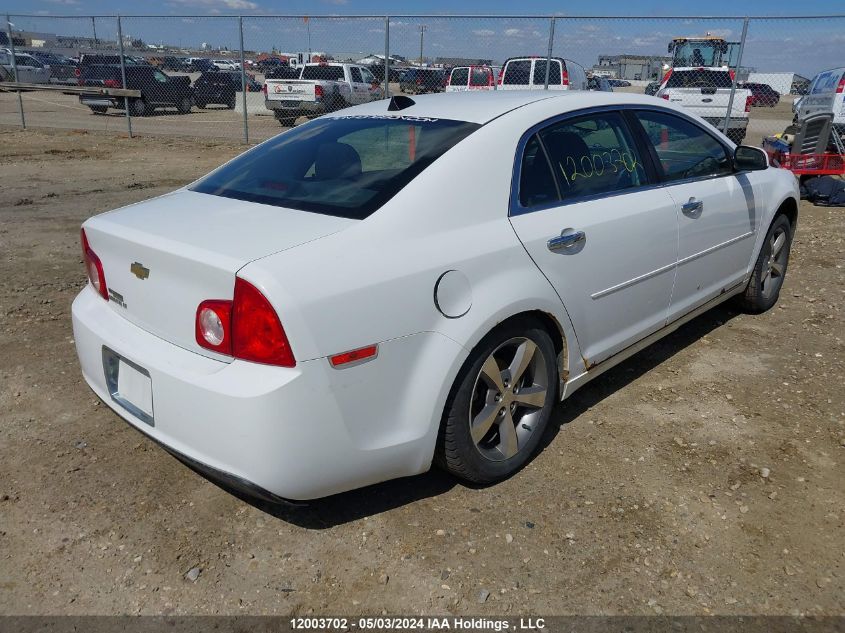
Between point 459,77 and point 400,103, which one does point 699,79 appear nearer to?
point 459,77

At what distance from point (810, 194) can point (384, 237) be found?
902 cm

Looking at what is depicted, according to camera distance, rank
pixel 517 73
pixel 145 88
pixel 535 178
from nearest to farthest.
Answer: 1. pixel 535 178
2. pixel 517 73
3. pixel 145 88

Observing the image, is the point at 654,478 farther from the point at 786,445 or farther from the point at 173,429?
the point at 173,429

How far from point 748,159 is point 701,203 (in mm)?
621

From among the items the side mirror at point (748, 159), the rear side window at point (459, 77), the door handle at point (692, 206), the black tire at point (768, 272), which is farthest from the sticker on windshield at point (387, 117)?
the rear side window at point (459, 77)

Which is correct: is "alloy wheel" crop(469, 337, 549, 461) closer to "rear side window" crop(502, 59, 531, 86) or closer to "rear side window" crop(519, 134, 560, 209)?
"rear side window" crop(519, 134, 560, 209)

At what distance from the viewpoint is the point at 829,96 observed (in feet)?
41.7

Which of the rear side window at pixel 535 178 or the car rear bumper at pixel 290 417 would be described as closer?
the car rear bumper at pixel 290 417

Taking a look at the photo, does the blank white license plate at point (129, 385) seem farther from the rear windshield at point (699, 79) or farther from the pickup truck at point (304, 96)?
the pickup truck at point (304, 96)

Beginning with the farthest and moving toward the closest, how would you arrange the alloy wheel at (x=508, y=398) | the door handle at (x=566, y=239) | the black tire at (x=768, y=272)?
the black tire at (x=768, y=272), the door handle at (x=566, y=239), the alloy wheel at (x=508, y=398)

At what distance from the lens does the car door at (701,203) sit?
11.9 feet

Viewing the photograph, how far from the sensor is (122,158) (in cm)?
1259

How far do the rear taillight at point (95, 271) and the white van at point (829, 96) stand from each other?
471 inches

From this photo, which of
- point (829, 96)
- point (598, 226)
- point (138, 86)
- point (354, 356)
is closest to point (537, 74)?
point (829, 96)
